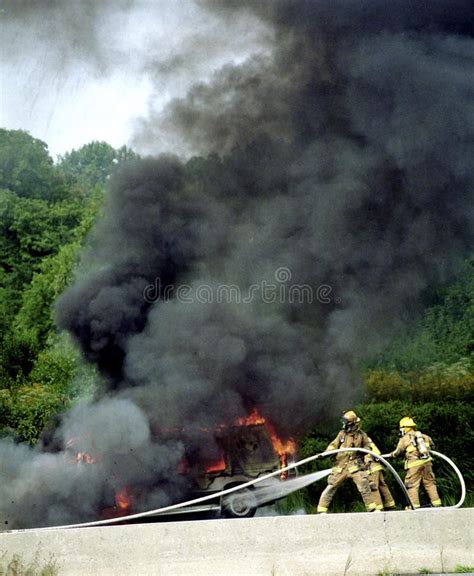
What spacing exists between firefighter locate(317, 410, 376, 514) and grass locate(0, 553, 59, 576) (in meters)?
3.86

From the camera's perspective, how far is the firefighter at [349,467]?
11.4 metres

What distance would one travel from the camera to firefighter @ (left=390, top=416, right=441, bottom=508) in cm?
1178

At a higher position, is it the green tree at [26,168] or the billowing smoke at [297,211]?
the green tree at [26,168]

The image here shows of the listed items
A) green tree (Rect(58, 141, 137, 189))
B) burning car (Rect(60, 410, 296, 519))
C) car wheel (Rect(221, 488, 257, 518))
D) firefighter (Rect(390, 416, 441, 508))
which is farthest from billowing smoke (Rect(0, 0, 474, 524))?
green tree (Rect(58, 141, 137, 189))

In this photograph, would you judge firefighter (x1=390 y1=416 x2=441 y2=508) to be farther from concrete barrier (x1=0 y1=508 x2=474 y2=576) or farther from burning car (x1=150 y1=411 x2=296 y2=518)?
concrete barrier (x1=0 y1=508 x2=474 y2=576)

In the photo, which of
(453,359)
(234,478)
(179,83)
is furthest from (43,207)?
(234,478)

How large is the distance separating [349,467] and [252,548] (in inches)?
118

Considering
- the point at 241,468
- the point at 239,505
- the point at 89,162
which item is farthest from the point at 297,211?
the point at 89,162

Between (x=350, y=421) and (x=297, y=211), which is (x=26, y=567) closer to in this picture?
(x=350, y=421)

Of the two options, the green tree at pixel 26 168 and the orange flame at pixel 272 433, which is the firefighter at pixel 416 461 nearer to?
the orange flame at pixel 272 433

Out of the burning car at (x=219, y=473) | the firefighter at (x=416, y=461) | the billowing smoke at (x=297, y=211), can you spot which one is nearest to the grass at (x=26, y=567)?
the burning car at (x=219, y=473)

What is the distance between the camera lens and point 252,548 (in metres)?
8.78

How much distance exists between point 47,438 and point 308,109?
783 centimetres

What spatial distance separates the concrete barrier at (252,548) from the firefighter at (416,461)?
2.86 meters
